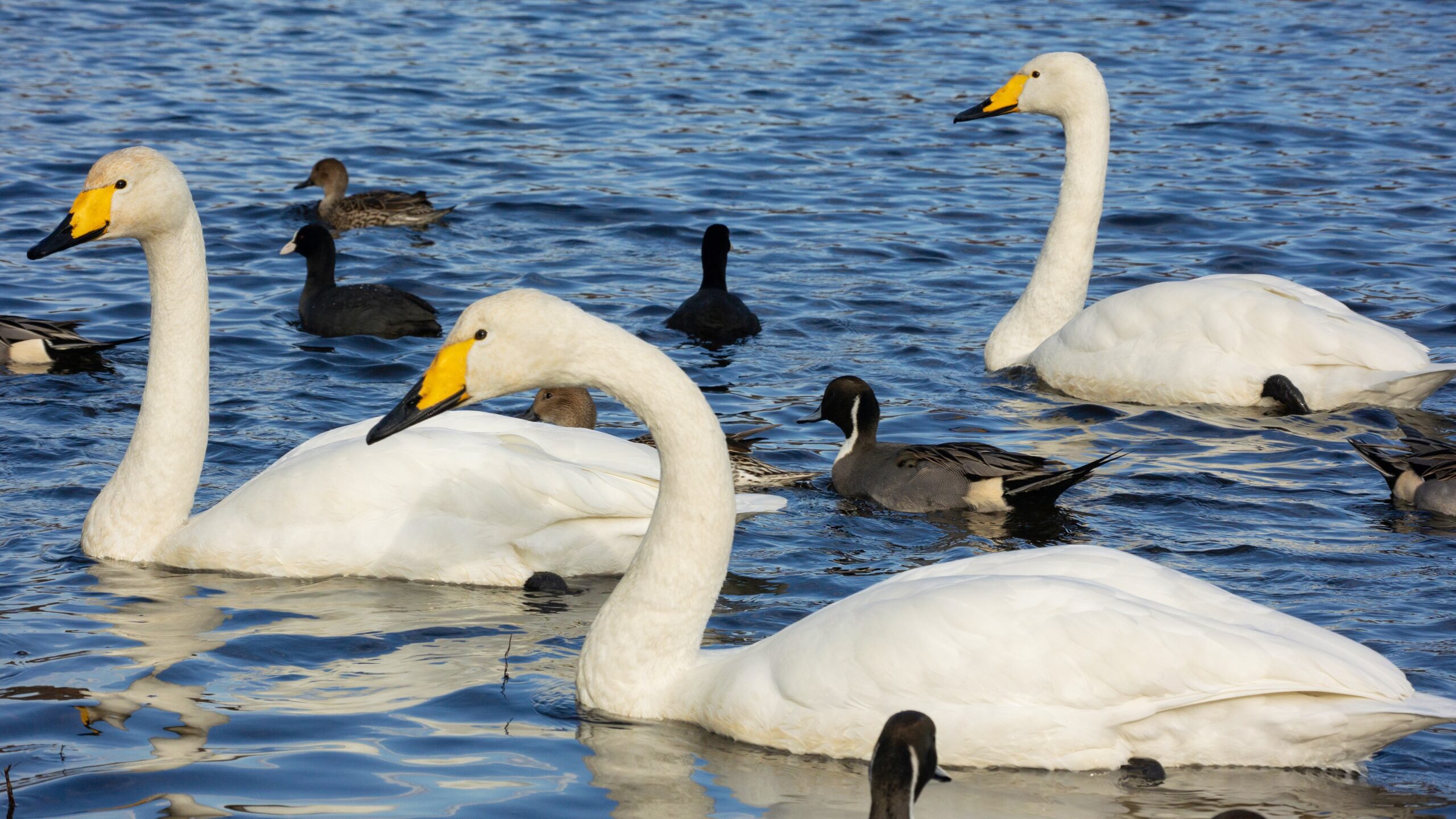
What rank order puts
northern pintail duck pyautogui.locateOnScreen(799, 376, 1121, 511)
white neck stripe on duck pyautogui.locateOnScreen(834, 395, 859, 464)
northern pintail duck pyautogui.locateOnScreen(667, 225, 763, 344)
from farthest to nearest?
northern pintail duck pyautogui.locateOnScreen(667, 225, 763, 344)
white neck stripe on duck pyautogui.locateOnScreen(834, 395, 859, 464)
northern pintail duck pyautogui.locateOnScreen(799, 376, 1121, 511)

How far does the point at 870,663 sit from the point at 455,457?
2.58 meters

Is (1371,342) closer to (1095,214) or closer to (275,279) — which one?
(1095,214)

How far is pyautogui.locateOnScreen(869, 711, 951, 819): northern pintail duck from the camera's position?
4.43 meters

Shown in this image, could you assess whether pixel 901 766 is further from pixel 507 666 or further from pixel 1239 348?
pixel 1239 348

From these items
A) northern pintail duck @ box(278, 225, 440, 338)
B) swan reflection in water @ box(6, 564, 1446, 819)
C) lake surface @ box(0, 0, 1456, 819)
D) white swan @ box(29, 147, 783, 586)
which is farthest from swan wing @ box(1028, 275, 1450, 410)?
swan reflection in water @ box(6, 564, 1446, 819)

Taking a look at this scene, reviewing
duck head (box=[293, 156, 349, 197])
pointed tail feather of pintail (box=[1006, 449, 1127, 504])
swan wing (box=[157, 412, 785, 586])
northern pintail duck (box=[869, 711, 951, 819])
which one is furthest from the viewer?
duck head (box=[293, 156, 349, 197])

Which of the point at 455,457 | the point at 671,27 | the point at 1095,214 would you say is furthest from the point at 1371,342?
the point at 671,27

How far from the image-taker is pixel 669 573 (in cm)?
580

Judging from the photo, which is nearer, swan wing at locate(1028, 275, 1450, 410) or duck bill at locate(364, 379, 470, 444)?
duck bill at locate(364, 379, 470, 444)

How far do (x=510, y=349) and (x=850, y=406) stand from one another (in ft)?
13.0

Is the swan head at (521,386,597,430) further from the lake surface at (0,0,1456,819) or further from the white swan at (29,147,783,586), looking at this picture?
the white swan at (29,147,783,586)

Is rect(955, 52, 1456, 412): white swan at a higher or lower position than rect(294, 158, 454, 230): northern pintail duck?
lower

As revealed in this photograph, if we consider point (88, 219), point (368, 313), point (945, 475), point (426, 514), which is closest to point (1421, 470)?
point (945, 475)

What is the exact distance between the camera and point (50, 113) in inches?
672
